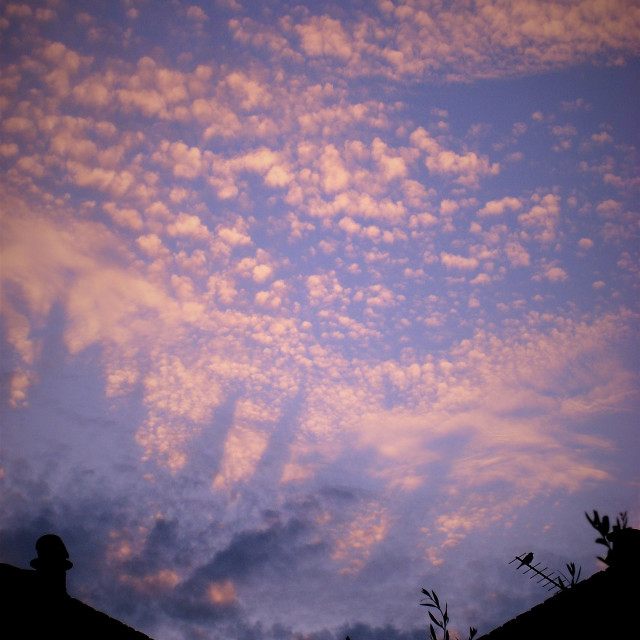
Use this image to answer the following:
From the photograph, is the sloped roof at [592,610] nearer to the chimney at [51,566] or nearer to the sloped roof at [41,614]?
the sloped roof at [41,614]

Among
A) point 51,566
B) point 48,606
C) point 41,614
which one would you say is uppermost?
point 51,566

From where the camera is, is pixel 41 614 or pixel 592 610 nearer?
pixel 41 614

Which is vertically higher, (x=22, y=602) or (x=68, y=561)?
(x=68, y=561)

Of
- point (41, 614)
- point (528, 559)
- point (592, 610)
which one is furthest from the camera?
point (528, 559)

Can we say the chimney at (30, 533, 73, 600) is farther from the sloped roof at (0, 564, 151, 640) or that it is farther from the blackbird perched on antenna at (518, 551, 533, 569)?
the blackbird perched on antenna at (518, 551, 533, 569)

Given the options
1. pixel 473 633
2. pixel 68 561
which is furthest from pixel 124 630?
pixel 473 633

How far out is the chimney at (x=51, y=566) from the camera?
962 centimetres

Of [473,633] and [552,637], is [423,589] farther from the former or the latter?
[552,637]

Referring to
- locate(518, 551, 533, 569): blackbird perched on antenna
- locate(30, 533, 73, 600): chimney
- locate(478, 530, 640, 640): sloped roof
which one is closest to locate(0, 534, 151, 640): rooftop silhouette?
locate(30, 533, 73, 600): chimney

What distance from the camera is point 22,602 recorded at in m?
9.17

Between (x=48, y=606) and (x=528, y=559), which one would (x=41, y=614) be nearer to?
(x=48, y=606)

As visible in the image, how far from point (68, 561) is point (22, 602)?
1.17 meters

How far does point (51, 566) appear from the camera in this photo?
32.2 ft

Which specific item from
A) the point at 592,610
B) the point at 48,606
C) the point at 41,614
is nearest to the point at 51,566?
the point at 48,606
